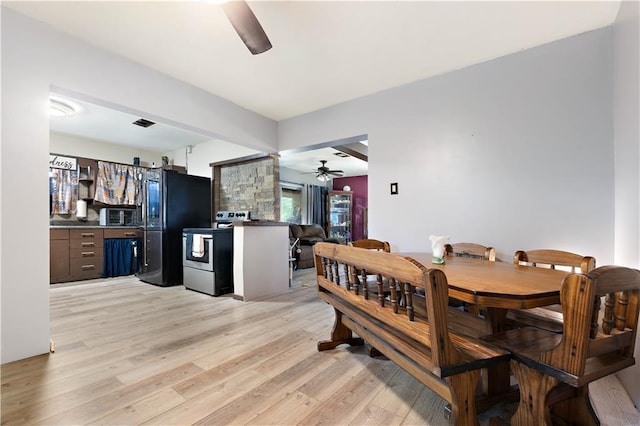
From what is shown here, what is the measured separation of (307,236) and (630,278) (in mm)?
5860

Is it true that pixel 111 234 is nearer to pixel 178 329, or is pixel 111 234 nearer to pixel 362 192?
pixel 178 329

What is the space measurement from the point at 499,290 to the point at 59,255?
558 centimetres

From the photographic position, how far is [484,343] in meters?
1.12

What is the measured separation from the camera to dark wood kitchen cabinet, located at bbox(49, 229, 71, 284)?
13.6ft

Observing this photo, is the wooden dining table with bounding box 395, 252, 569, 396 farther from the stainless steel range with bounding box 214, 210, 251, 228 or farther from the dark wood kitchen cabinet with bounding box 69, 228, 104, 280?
the dark wood kitchen cabinet with bounding box 69, 228, 104, 280

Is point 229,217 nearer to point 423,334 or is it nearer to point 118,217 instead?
point 118,217

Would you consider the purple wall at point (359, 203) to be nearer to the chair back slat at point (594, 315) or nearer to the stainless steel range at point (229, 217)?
the stainless steel range at point (229, 217)

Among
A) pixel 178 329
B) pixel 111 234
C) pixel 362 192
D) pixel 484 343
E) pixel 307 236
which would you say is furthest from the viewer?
pixel 362 192

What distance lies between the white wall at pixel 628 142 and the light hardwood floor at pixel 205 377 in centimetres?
119

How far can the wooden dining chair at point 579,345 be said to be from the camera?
33.3 inches

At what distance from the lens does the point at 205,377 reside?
1655 mm

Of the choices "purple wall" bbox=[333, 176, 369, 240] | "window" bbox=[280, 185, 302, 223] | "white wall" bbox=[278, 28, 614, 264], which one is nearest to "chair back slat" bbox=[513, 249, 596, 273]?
"white wall" bbox=[278, 28, 614, 264]

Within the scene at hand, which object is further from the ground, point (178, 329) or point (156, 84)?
point (156, 84)

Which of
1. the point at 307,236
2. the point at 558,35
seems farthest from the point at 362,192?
the point at 558,35
